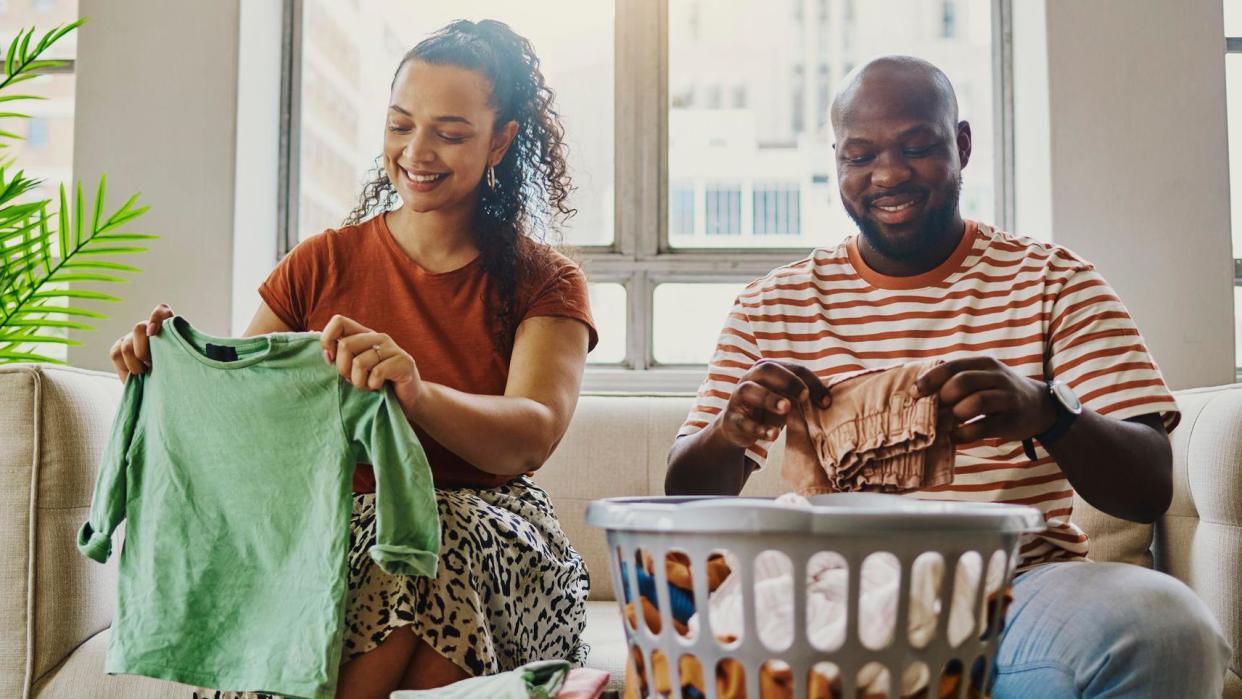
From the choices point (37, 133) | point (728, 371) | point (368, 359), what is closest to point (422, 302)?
point (368, 359)

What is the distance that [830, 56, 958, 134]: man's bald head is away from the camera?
58.5 inches

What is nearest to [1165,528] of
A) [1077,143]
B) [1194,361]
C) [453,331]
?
[1194,361]

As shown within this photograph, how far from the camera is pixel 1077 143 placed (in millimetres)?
2695

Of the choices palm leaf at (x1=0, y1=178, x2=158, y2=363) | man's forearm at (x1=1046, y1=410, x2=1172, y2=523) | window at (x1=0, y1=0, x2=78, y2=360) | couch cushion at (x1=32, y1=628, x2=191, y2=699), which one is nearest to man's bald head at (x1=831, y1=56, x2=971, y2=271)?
man's forearm at (x1=1046, y1=410, x2=1172, y2=523)

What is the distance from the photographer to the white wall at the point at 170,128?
2.81 meters

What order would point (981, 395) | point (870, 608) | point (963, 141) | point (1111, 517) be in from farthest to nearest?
1. point (1111, 517)
2. point (963, 141)
3. point (981, 395)
4. point (870, 608)

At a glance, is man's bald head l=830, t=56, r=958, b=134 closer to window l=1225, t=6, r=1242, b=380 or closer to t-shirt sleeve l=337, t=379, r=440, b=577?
t-shirt sleeve l=337, t=379, r=440, b=577

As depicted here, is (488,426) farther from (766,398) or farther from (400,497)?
(766,398)

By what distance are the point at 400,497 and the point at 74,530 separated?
0.82 m

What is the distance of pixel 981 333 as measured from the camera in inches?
56.4

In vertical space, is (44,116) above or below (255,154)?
above

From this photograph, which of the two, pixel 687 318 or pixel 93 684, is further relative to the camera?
pixel 687 318

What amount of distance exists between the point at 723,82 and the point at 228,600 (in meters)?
2.23

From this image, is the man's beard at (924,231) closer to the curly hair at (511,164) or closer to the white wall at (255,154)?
the curly hair at (511,164)
